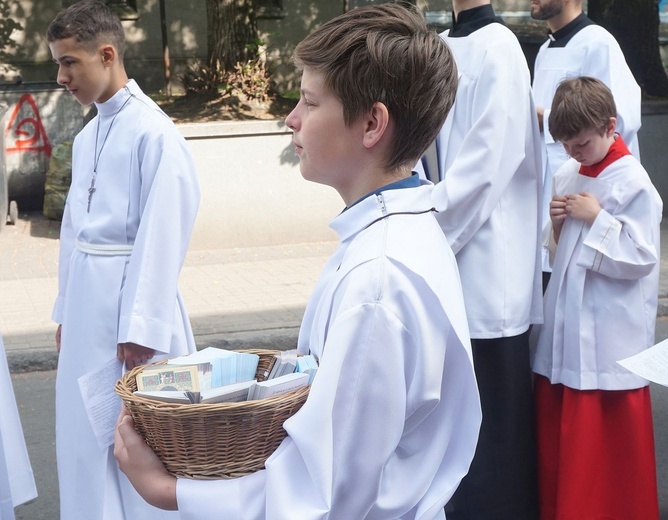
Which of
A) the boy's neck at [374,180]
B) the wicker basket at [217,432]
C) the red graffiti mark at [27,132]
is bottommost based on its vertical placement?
the red graffiti mark at [27,132]

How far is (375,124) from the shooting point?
1.77 metres

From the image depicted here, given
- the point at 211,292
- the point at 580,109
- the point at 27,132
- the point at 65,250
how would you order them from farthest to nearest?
the point at 27,132, the point at 211,292, the point at 65,250, the point at 580,109

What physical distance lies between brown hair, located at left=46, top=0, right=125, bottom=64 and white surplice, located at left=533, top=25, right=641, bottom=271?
2198mm

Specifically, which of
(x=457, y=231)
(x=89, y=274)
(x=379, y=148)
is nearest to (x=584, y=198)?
(x=457, y=231)

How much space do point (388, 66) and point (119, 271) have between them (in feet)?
6.93

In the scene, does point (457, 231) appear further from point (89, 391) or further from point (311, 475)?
point (311, 475)

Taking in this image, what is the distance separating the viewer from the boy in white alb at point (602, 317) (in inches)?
142

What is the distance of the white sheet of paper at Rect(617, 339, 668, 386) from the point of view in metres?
2.46

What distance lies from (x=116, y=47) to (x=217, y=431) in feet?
8.09

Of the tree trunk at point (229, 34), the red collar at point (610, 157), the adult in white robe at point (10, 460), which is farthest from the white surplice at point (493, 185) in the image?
the tree trunk at point (229, 34)

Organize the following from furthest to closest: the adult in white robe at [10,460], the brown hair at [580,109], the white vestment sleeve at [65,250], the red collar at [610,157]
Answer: the white vestment sleeve at [65,250] < the red collar at [610,157] < the brown hair at [580,109] < the adult in white robe at [10,460]

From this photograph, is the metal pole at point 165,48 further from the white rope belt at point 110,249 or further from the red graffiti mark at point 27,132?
the white rope belt at point 110,249

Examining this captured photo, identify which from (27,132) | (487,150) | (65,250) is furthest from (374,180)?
(27,132)

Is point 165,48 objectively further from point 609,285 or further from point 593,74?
point 609,285
